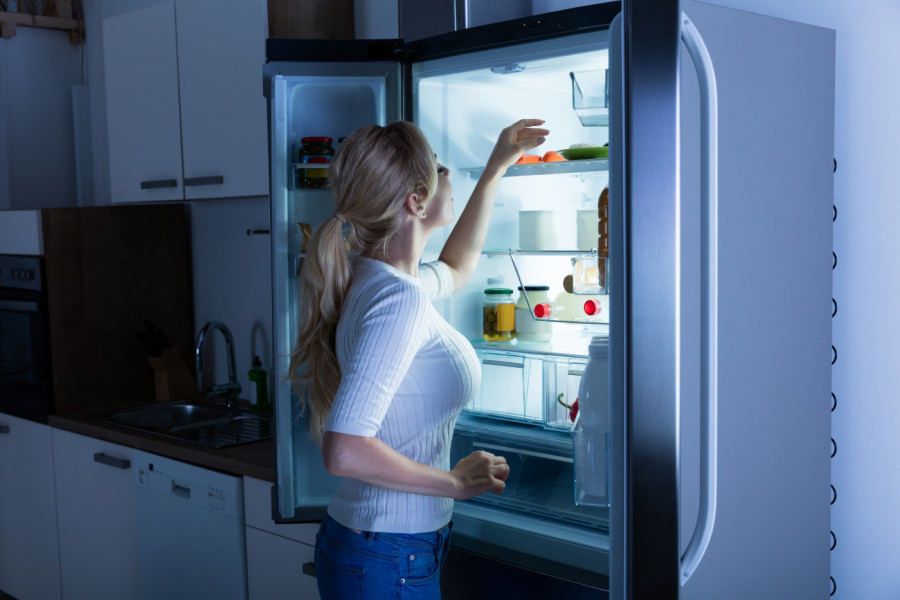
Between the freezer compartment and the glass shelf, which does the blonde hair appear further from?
the freezer compartment

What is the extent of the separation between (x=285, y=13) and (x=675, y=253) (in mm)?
1756

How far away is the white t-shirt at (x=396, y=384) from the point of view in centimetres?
130

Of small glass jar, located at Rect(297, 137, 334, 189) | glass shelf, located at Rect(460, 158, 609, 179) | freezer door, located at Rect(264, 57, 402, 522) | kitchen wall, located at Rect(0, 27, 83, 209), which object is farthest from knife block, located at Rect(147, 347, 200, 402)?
glass shelf, located at Rect(460, 158, 609, 179)

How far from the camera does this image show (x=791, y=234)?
1.66 m

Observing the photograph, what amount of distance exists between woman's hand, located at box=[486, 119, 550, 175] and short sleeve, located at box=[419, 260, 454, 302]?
0.26m

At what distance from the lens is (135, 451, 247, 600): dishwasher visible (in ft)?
7.87

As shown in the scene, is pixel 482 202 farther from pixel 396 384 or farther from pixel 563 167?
pixel 396 384

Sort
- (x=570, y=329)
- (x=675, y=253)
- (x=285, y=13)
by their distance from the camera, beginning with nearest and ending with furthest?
(x=675, y=253), (x=570, y=329), (x=285, y=13)

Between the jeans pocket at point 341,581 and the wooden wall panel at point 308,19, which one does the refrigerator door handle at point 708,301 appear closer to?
the jeans pocket at point 341,581

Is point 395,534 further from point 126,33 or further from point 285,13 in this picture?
point 126,33

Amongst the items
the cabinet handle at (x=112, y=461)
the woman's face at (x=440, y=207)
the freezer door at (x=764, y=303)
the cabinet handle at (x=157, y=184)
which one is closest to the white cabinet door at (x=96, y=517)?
the cabinet handle at (x=112, y=461)

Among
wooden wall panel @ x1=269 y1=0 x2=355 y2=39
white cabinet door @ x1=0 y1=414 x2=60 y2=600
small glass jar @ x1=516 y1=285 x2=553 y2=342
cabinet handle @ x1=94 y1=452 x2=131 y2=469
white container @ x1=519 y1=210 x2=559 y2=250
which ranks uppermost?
wooden wall panel @ x1=269 y1=0 x2=355 y2=39

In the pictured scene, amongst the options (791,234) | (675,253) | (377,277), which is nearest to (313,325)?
(377,277)

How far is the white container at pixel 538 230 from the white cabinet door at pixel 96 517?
4.99ft
